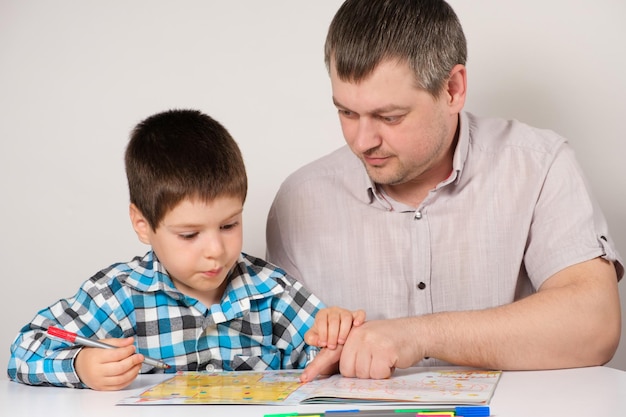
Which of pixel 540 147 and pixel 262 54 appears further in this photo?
pixel 262 54

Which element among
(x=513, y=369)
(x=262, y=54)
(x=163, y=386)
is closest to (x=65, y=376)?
(x=163, y=386)

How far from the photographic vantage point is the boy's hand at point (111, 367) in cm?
160

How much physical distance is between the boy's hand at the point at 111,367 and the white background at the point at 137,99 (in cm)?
119

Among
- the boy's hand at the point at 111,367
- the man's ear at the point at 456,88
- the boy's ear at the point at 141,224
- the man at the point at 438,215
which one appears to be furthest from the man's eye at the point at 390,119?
the boy's hand at the point at 111,367

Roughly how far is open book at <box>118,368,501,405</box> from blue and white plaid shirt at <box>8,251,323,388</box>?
4.8 inches

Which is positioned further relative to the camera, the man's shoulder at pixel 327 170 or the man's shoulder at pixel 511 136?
the man's shoulder at pixel 327 170

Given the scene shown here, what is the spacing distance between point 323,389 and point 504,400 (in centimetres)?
29

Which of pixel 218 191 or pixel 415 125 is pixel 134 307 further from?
pixel 415 125

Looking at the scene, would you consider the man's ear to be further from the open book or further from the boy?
the open book

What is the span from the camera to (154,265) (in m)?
1.87

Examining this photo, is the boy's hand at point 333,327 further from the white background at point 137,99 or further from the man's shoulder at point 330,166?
the white background at point 137,99

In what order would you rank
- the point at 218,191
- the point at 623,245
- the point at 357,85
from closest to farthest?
the point at 218,191
the point at 357,85
the point at 623,245

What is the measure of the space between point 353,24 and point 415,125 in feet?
0.83

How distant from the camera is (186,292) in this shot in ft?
6.20
